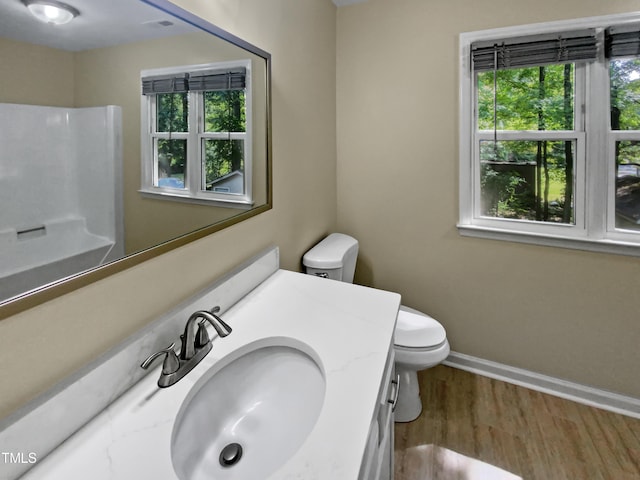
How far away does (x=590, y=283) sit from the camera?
1.91m

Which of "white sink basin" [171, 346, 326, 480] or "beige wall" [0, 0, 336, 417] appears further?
"white sink basin" [171, 346, 326, 480]

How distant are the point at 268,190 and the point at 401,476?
4.59ft

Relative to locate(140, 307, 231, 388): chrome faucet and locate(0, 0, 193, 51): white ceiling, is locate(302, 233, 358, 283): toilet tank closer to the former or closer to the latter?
locate(140, 307, 231, 388): chrome faucet

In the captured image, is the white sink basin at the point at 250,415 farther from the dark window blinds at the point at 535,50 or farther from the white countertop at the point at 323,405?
the dark window blinds at the point at 535,50

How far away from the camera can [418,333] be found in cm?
178

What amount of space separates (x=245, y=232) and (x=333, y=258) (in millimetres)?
628

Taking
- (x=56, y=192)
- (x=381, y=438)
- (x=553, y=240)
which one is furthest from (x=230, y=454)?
(x=553, y=240)

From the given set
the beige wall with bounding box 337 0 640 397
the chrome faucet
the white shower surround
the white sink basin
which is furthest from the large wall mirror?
the beige wall with bounding box 337 0 640 397

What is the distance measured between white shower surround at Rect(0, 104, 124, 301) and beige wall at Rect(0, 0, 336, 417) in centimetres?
8

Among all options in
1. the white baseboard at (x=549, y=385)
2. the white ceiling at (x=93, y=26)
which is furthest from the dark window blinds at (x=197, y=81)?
the white baseboard at (x=549, y=385)

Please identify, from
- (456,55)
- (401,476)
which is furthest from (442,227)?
(401,476)

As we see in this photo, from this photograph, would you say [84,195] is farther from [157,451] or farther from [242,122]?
[242,122]

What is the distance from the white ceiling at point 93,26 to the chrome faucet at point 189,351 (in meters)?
0.66

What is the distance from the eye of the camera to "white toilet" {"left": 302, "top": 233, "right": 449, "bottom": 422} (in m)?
1.71
